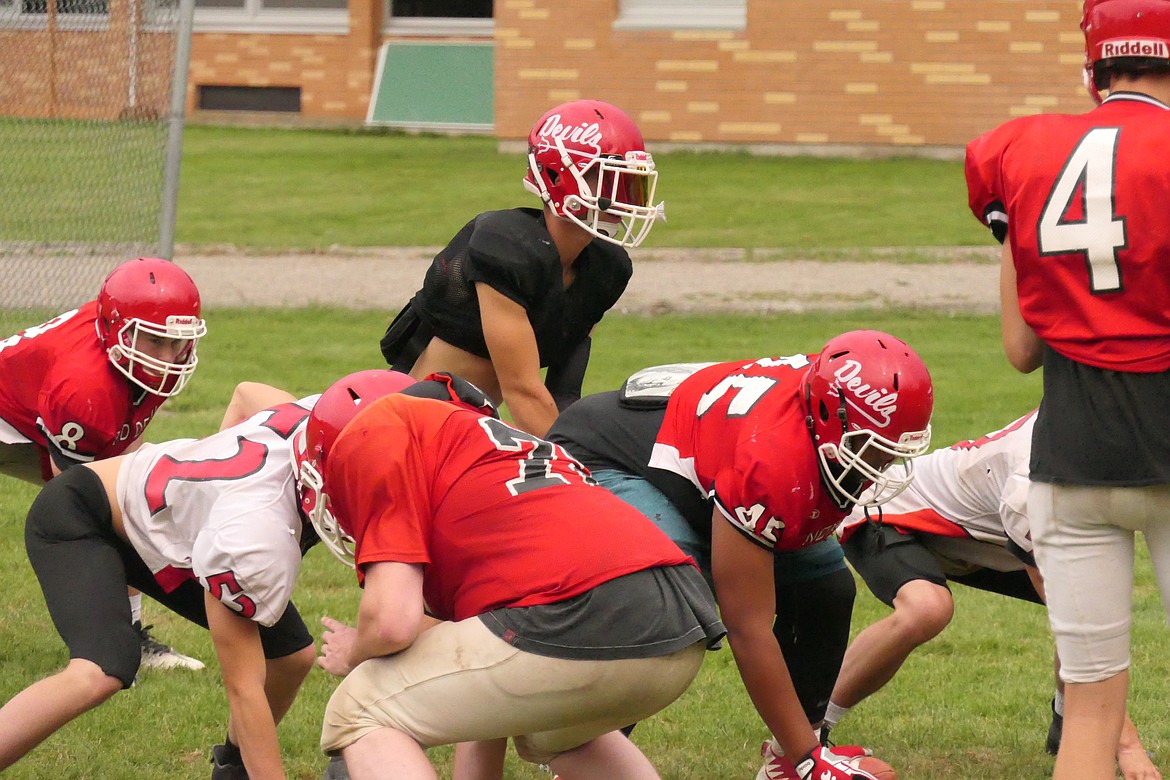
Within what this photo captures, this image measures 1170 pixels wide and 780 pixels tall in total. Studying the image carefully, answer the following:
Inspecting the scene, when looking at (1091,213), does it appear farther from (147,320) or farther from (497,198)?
(497,198)

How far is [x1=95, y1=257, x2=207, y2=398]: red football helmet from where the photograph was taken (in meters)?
4.65

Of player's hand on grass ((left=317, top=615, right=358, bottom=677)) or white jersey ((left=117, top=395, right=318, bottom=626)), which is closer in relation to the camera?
player's hand on grass ((left=317, top=615, right=358, bottom=677))

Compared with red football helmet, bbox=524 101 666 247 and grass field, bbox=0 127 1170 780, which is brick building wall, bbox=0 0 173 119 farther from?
red football helmet, bbox=524 101 666 247

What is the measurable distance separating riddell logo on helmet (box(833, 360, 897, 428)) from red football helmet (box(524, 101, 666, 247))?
1.35 meters

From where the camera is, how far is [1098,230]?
125 inches

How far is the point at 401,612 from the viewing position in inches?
119

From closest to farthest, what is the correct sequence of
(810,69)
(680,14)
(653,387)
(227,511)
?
(227,511)
(653,387)
(810,69)
(680,14)

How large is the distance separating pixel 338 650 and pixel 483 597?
1.22ft

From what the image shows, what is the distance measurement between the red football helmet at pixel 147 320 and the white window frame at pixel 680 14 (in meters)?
14.2

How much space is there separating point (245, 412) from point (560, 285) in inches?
41.1

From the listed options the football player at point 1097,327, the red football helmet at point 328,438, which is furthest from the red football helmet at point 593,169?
the football player at point 1097,327

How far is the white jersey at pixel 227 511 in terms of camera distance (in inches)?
135

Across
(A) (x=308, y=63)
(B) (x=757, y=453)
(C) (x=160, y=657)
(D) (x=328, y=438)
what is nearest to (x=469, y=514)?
(D) (x=328, y=438)

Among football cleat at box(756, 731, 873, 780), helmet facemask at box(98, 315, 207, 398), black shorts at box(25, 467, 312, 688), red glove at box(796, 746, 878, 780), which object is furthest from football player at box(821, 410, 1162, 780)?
helmet facemask at box(98, 315, 207, 398)
